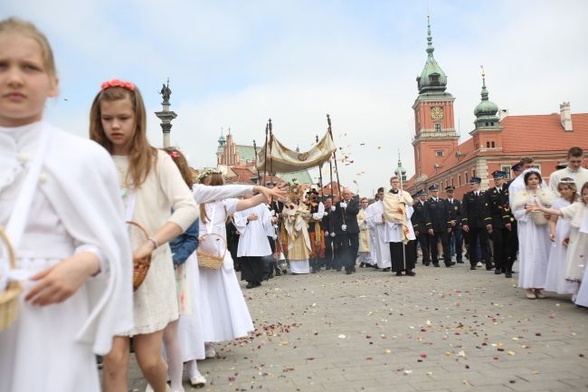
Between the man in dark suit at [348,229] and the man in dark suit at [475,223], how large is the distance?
10.5 feet

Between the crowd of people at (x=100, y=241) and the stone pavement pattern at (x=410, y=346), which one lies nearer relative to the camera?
the crowd of people at (x=100, y=241)

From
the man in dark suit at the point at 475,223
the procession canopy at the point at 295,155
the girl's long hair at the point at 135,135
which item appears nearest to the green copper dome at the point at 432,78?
the procession canopy at the point at 295,155

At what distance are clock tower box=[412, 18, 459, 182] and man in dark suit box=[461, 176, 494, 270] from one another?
92.4 m

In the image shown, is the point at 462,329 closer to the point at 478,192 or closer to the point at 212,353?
the point at 212,353

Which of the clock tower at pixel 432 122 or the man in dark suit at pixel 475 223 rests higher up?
the clock tower at pixel 432 122

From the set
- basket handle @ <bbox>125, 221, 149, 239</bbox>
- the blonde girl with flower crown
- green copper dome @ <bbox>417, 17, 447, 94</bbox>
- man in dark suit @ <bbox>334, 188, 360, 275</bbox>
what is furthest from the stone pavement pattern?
green copper dome @ <bbox>417, 17, 447, 94</bbox>

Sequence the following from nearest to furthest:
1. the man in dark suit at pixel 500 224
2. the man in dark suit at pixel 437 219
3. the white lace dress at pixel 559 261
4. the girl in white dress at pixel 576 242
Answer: the girl in white dress at pixel 576 242 → the white lace dress at pixel 559 261 → the man in dark suit at pixel 500 224 → the man in dark suit at pixel 437 219

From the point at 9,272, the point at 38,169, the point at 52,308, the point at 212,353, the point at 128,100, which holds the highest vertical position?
the point at 128,100

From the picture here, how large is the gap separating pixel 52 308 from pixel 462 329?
577cm

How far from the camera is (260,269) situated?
14102 millimetres

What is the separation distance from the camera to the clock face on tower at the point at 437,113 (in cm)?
11119

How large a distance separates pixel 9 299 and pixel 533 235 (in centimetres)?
937

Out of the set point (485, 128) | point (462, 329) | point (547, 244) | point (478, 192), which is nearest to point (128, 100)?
point (462, 329)

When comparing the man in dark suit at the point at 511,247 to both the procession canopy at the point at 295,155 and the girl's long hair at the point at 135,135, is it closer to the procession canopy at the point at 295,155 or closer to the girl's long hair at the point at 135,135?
the procession canopy at the point at 295,155
